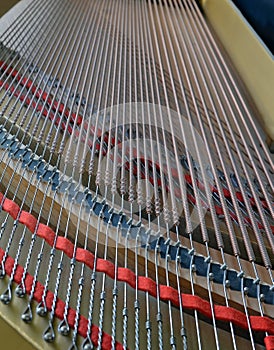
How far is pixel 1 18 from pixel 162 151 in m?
1.40

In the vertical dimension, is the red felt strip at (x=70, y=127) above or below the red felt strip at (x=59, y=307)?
above

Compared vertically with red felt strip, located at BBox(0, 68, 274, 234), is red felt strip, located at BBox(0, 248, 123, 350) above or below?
below

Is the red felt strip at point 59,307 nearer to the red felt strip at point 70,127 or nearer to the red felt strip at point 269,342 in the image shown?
the red felt strip at point 269,342

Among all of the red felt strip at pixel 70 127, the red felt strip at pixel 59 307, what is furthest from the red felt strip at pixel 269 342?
the red felt strip at pixel 70 127

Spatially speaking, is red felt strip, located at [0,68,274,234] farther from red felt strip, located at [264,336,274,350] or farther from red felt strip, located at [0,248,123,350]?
red felt strip, located at [0,248,123,350]

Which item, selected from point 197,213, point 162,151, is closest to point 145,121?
point 162,151

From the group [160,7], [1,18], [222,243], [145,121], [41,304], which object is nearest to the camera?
[41,304]

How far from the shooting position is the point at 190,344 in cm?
114

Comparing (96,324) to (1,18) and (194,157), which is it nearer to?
(194,157)

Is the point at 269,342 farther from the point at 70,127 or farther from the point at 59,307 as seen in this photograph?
the point at 70,127

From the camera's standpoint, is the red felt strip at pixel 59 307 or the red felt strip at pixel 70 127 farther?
the red felt strip at pixel 70 127

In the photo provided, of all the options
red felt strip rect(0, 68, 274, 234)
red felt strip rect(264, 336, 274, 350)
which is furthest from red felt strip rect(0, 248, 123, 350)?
red felt strip rect(0, 68, 274, 234)

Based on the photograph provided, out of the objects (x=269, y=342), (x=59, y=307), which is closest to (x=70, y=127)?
(x=59, y=307)

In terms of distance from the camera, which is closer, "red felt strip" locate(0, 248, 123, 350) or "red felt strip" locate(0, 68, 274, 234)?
"red felt strip" locate(0, 248, 123, 350)
